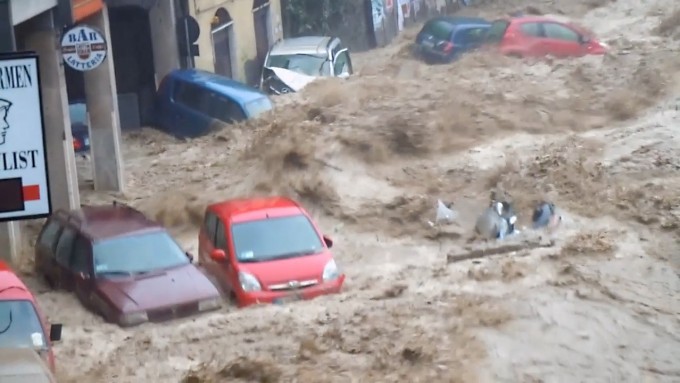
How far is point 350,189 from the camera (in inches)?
752

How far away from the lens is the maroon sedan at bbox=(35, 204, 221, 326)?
1267 centimetres

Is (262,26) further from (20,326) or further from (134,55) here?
(20,326)

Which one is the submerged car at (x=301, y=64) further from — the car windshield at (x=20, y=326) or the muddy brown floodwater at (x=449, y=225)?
the car windshield at (x=20, y=326)

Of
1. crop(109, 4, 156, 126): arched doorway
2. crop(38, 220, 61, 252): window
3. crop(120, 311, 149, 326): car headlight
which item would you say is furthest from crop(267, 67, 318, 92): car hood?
crop(120, 311, 149, 326): car headlight

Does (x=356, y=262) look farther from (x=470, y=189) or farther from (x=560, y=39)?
(x=560, y=39)

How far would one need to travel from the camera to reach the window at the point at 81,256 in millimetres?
13477

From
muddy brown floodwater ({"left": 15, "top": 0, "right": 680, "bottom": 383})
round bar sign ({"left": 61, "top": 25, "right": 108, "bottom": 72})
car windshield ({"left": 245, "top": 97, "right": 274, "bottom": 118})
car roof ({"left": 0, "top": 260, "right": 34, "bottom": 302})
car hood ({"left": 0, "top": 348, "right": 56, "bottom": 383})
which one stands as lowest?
muddy brown floodwater ({"left": 15, "top": 0, "right": 680, "bottom": 383})

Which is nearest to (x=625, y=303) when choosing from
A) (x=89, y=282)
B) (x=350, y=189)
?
(x=89, y=282)

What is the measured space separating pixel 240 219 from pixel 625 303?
4333 millimetres

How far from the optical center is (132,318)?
1245cm

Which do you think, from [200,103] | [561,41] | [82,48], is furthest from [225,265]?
[561,41]

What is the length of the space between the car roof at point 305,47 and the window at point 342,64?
34 cm

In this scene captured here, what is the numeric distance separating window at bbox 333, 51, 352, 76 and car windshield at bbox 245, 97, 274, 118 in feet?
16.0

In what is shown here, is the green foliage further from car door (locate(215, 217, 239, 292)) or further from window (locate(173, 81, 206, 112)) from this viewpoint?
car door (locate(215, 217, 239, 292))
